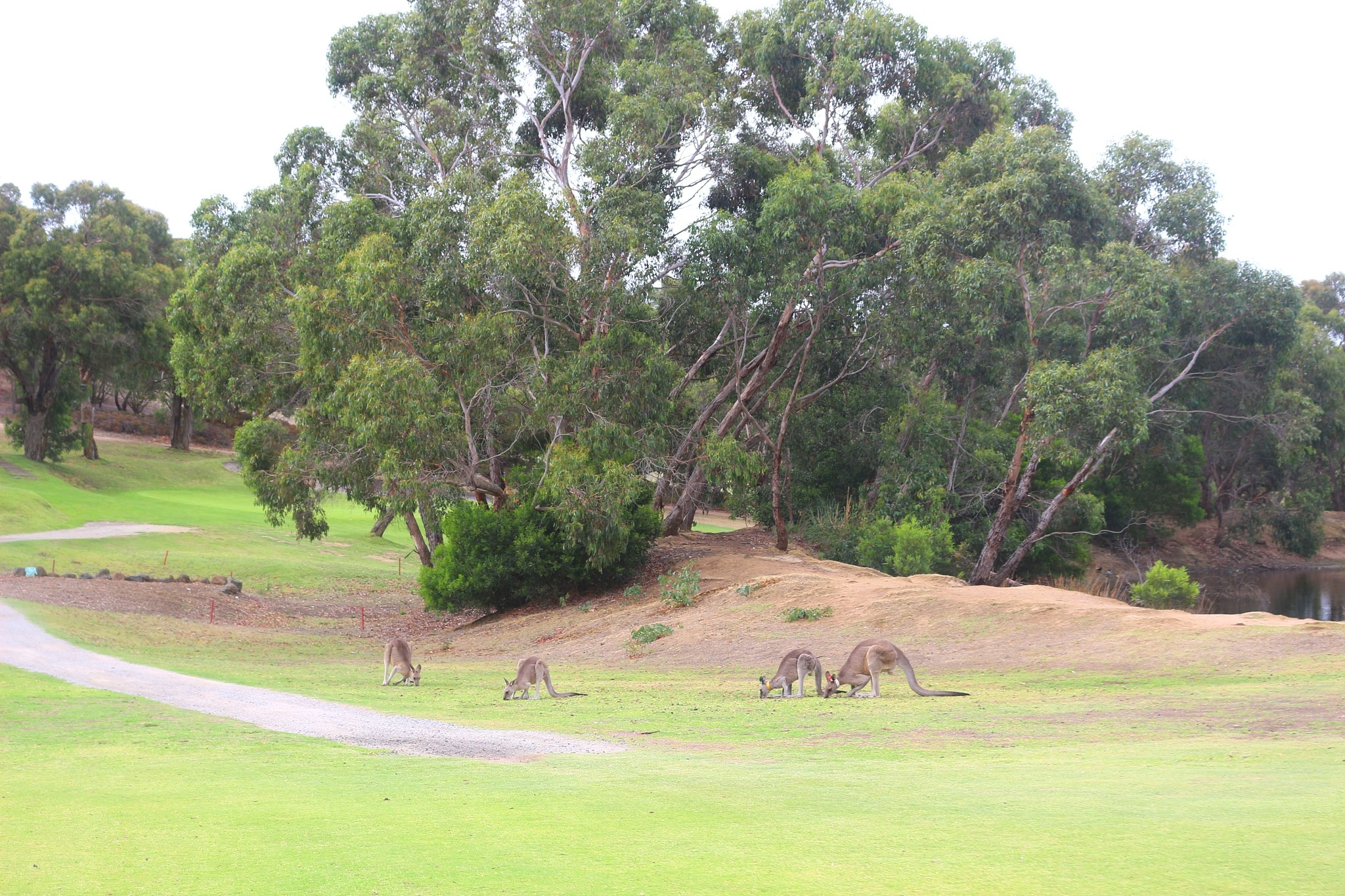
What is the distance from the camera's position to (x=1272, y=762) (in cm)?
909

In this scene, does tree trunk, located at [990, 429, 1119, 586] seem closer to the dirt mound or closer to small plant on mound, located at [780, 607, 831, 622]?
the dirt mound

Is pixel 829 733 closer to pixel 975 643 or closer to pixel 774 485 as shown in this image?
pixel 975 643

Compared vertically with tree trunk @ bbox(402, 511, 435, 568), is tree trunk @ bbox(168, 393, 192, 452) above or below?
above

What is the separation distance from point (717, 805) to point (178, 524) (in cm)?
4803

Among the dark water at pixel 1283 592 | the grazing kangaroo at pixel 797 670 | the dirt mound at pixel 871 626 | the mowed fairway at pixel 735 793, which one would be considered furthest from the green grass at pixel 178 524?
the dark water at pixel 1283 592

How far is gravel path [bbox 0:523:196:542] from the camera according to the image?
4078 centimetres

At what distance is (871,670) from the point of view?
15.7 metres

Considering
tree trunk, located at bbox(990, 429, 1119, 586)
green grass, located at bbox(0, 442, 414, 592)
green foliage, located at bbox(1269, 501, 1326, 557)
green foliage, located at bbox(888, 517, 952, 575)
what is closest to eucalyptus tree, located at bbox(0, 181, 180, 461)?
green grass, located at bbox(0, 442, 414, 592)

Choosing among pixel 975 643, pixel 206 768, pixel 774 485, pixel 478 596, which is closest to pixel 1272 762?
pixel 206 768

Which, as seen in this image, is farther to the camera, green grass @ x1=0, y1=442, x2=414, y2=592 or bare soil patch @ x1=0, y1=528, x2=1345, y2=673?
green grass @ x1=0, y1=442, x2=414, y2=592

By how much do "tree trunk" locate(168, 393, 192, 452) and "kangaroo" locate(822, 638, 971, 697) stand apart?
69079mm

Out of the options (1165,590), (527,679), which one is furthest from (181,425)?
(527,679)

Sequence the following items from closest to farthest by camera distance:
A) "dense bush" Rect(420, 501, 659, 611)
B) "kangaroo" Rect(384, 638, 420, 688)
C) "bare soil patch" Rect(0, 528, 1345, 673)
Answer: "bare soil patch" Rect(0, 528, 1345, 673) < "kangaroo" Rect(384, 638, 420, 688) < "dense bush" Rect(420, 501, 659, 611)

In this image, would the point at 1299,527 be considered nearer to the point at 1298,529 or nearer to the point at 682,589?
the point at 1298,529
